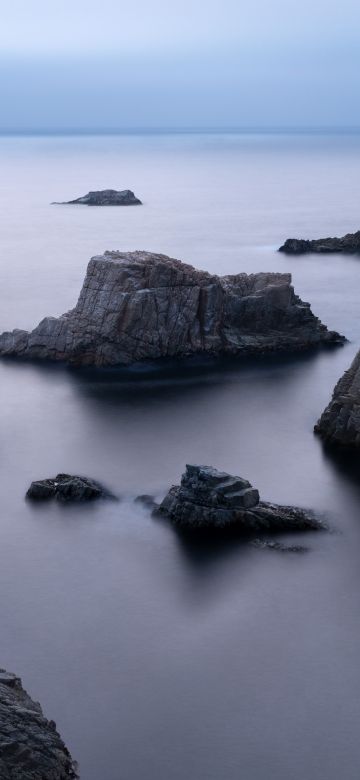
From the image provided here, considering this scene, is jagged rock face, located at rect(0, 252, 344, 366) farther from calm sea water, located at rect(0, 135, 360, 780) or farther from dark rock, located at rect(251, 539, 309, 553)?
dark rock, located at rect(251, 539, 309, 553)

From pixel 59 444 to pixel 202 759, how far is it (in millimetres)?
22641

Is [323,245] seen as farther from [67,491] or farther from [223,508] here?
[223,508]

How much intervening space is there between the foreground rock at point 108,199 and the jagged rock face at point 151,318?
73.5m

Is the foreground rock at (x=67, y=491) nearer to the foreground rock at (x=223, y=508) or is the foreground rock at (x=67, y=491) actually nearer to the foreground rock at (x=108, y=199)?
the foreground rock at (x=223, y=508)

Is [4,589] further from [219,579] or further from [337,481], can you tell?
[337,481]

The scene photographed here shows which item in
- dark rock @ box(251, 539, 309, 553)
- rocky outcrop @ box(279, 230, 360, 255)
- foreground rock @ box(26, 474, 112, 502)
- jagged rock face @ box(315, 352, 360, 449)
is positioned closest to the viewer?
dark rock @ box(251, 539, 309, 553)

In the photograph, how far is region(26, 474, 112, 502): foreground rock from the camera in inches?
1623

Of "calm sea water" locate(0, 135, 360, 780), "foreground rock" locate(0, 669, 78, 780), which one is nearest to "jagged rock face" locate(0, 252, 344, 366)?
"calm sea water" locate(0, 135, 360, 780)

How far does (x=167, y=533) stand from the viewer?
38406 mm

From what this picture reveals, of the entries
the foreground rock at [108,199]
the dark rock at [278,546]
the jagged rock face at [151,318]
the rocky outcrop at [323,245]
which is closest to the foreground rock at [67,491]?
the dark rock at [278,546]

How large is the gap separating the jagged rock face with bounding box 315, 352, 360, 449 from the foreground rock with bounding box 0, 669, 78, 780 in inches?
895

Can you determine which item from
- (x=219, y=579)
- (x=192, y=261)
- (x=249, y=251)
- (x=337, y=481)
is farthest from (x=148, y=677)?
(x=249, y=251)

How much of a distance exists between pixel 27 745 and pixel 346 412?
24.8 meters

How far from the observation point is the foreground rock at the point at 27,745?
23.6 m
